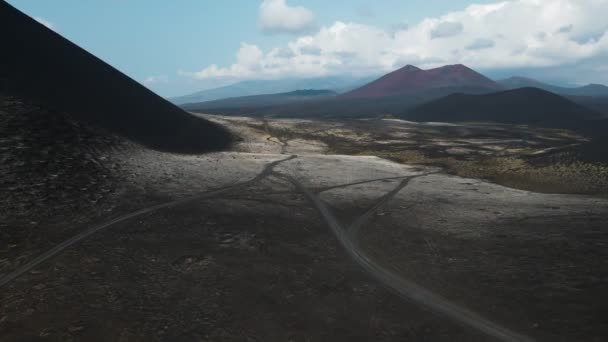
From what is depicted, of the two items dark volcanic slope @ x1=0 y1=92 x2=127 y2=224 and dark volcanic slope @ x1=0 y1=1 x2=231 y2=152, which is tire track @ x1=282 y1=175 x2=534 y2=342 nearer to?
dark volcanic slope @ x1=0 y1=92 x2=127 y2=224

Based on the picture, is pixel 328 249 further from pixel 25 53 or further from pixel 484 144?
pixel 484 144

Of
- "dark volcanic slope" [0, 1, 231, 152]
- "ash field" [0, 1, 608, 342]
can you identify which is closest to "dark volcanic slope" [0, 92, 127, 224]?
"ash field" [0, 1, 608, 342]

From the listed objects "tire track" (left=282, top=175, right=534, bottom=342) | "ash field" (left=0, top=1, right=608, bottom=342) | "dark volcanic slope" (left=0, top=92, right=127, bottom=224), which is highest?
"dark volcanic slope" (left=0, top=92, right=127, bottom=224)

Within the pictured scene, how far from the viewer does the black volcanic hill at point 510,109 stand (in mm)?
104525

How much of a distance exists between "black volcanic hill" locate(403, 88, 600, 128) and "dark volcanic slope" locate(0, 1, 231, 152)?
8800 centimetres

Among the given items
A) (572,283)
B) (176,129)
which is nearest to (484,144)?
(176,129)

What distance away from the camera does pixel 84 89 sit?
4409 centimetres

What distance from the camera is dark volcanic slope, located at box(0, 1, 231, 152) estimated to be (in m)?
37.1

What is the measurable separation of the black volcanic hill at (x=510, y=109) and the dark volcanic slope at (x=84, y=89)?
3465 inches

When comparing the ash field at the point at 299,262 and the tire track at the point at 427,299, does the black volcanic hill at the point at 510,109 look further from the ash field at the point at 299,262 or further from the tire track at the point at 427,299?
the tire track at the point at 427,299

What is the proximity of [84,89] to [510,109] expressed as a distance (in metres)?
117

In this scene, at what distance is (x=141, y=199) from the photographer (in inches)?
927

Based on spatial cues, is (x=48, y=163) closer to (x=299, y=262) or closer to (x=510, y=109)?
(x=299, y=262)

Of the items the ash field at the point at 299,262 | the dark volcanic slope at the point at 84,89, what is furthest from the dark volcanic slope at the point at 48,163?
the dark volcanic slope at the point at 84,89
